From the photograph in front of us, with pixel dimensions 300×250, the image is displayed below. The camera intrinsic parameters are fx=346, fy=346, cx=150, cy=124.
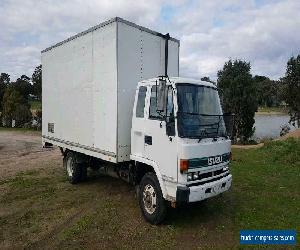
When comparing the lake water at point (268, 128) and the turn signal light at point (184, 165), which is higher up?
the turn signal light at point (184, 165)

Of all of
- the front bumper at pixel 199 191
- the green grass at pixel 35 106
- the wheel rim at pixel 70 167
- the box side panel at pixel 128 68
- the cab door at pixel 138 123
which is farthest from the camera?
the green grass at pixel 35 106

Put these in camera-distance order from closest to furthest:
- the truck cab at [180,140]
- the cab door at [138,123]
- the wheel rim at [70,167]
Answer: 1. the truck cab at [180,140]
2. the cab door at [138,123]
3. the wheel rim at [70,167]

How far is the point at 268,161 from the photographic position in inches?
593

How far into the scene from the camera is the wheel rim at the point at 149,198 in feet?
24.0

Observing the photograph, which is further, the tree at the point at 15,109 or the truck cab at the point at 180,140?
the tree at the point at 15,109

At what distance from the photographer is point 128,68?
8039mm

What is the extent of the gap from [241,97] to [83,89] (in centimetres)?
1830

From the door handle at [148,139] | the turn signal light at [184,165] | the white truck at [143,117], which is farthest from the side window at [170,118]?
the door handle at [148,139]

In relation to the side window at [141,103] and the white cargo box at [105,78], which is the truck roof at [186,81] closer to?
the side window at [141,103]

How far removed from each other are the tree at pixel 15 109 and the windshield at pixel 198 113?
3535cm

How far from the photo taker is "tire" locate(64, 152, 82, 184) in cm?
1068

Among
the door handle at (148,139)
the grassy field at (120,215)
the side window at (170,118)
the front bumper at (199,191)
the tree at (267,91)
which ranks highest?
the tree at (267,91)

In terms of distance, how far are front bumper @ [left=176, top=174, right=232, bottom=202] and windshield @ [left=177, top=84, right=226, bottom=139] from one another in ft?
3.21

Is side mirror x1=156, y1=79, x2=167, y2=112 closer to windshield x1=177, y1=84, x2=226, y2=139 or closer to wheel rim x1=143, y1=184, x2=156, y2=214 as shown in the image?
windshield x1=177, y1=84, x2=226, y2=139
